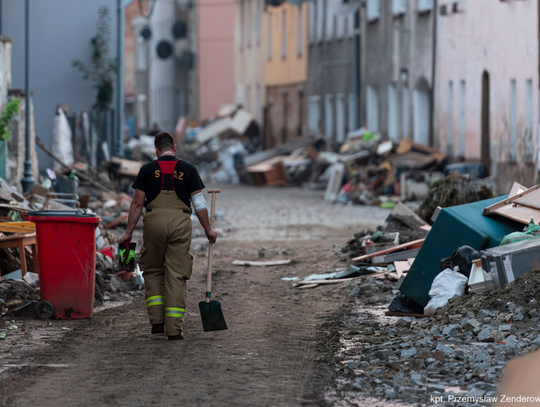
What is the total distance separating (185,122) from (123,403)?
47.1 metres

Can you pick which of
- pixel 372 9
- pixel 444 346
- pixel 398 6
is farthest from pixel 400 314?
pixel 372 9

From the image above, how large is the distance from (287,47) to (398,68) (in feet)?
42.6

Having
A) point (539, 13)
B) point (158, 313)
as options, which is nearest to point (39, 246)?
point (158, 313)

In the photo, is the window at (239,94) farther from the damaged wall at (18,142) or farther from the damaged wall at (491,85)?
the damaged wall at (18,142)

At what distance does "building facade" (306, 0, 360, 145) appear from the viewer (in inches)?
1341

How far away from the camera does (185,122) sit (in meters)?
52.2

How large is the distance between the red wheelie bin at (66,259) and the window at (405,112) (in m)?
21.8

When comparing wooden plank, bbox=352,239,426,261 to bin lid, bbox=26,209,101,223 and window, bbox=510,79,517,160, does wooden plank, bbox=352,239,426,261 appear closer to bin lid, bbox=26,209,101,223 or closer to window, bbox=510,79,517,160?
bin lid, bbox=26,209,101,223

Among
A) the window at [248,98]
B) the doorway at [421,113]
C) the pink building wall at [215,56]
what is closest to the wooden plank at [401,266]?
the doorway at [421,113]

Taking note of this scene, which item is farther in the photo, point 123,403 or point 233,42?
point 233,42

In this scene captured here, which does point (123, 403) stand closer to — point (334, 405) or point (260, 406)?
point (260, 406)

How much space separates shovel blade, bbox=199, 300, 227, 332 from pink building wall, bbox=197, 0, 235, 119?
45.6m

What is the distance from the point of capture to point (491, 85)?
74.5 feet

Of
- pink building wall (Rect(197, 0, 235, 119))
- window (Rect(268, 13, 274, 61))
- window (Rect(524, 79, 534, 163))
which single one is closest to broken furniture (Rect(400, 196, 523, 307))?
window (Rect(524, 79, 534, 163))
